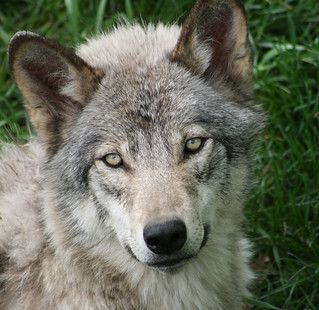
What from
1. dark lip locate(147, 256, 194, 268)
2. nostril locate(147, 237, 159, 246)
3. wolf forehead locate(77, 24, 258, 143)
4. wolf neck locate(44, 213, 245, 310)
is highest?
wolf forehead locate(77, 24, 258, 143)

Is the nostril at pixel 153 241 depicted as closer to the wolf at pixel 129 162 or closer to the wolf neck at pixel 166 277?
the wolf at pixel 129 162

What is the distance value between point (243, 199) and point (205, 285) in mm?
567

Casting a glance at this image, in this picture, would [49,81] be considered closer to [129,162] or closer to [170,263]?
[129,162]

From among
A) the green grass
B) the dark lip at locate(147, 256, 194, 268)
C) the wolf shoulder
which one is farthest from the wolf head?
the green grass

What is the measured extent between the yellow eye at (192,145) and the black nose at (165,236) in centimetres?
52

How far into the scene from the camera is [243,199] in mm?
4973

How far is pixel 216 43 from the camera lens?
496 cm

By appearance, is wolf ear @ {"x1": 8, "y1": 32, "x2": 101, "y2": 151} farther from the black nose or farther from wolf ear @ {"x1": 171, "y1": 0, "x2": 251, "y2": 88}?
the black nose

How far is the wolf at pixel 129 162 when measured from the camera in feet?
14.8

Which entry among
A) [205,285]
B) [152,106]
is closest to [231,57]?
[152,106]

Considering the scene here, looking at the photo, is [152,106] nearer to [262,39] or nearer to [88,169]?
[88,169]

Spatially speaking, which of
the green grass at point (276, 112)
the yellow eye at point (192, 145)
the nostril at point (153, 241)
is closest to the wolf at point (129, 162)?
the yellow eye at point (192, 145)

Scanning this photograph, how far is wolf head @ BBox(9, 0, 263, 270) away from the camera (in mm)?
4426

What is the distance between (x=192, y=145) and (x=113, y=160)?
0.44 metres
